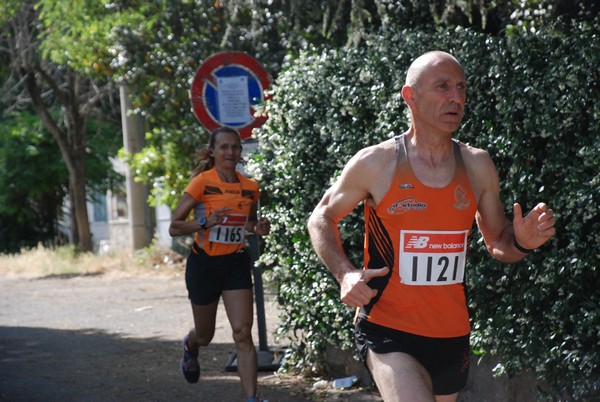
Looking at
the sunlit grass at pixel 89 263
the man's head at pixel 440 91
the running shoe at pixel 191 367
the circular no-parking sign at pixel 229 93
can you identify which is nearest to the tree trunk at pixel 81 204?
the sunlit grass at pixel 89 263

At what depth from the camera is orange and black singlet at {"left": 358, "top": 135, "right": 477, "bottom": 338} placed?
4.55 meters

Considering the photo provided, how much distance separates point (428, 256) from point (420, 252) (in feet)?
0.13

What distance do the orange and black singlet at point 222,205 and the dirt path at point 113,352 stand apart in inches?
48.5

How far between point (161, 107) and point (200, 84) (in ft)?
22.2

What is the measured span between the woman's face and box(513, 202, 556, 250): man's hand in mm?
3922

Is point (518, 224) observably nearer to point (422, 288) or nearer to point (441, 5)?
point (422, 288)

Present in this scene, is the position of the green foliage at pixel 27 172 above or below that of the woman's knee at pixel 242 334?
above

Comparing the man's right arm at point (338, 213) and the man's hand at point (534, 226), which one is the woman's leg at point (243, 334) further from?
the man's hand at point (534, 226)

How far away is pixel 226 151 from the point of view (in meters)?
8.09

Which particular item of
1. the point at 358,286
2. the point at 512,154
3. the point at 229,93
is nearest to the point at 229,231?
the point at 229,93

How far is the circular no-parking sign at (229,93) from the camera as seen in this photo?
33.3 feet

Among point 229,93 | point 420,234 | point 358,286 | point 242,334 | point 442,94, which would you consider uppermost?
point 229,93

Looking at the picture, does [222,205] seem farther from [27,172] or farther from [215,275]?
[27,172]

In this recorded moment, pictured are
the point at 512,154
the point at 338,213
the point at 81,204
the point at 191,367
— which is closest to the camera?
the point at 338,213
